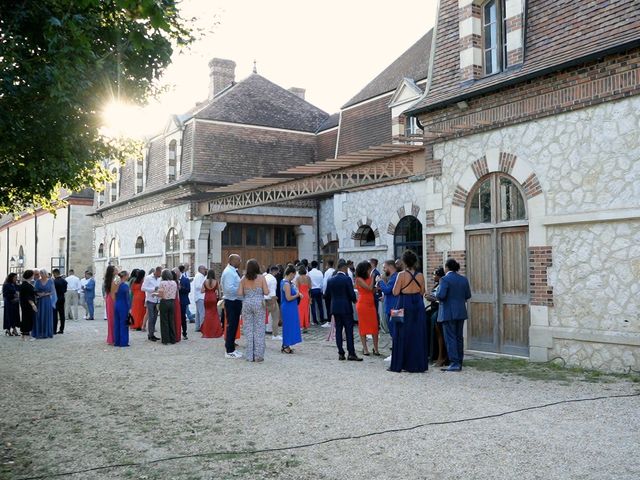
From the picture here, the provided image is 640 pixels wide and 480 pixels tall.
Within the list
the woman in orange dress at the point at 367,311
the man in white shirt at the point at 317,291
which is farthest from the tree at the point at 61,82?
the man in white shirt at the point at 317,291

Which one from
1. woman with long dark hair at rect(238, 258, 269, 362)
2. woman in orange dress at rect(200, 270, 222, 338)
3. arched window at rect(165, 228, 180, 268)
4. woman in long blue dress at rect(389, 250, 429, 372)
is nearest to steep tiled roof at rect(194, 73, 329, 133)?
arched window at rect(165, 228, 180, 268)

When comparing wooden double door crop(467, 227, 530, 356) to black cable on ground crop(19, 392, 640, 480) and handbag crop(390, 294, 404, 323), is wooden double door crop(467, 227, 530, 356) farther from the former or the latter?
black cable on ground crop(19, 392, 640, 480)

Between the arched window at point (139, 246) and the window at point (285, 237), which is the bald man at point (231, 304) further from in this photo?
the arched window at point (139, 246)

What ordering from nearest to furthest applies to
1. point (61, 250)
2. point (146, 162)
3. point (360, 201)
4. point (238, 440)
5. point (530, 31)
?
1. point (238, 440)
2. point (530, 31)
3. point (360, 201)
4. point (146, 162)
5. point (61, 250)

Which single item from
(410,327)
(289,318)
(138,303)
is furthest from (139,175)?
(410,327)

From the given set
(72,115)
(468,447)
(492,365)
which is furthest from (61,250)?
(468,447)

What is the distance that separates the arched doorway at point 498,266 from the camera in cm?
1084

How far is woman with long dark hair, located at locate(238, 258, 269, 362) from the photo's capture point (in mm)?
10938

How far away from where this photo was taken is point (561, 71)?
Answer: 33.1 feet

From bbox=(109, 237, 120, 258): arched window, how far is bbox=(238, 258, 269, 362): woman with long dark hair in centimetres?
2241

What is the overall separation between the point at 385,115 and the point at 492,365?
477 inches

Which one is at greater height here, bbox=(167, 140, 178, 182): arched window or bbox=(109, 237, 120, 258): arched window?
bbox=(167, 140, 178, 182): arched window

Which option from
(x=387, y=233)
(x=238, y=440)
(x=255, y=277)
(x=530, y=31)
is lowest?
(x=238, y=440)

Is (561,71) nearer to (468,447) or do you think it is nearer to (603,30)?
(603,30)
